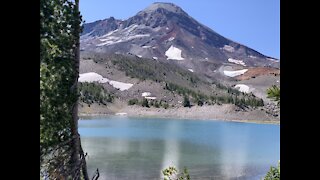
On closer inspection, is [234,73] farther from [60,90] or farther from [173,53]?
[60,90]

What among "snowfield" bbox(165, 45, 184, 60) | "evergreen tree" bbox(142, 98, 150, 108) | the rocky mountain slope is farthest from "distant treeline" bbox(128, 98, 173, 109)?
"snowfield" bbox(165, 45, 184, 60)

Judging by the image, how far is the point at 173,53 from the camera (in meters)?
124

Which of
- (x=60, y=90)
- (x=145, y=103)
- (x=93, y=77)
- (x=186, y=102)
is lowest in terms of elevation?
(x=145, y=103)

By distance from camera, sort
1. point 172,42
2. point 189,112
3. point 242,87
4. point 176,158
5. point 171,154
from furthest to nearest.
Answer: point 172,42, point 242,87, point 189,112, point 171,154, point 176,158

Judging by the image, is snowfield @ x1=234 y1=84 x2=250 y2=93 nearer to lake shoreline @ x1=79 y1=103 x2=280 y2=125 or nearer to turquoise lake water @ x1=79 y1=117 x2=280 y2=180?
lake shoreline @ x1=79 y1=103 x2=280 y2=125

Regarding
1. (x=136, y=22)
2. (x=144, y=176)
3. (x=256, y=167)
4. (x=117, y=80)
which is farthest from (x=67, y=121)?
(x=136, y=22)

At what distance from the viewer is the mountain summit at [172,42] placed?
123938 mm

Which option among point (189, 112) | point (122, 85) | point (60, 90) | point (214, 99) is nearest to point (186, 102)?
point (189, 112)

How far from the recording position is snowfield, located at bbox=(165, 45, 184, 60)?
11988 centimetres

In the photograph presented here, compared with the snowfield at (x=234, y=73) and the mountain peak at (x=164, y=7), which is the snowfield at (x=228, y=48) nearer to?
the mountain peak at (x=164, y=7)

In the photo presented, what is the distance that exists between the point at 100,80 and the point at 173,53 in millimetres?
55174

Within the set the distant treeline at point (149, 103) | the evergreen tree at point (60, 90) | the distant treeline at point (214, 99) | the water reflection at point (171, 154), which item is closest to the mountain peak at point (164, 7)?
the distant treeline at point (214, 99)

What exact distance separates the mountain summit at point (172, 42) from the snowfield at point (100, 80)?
4015 centimetres
